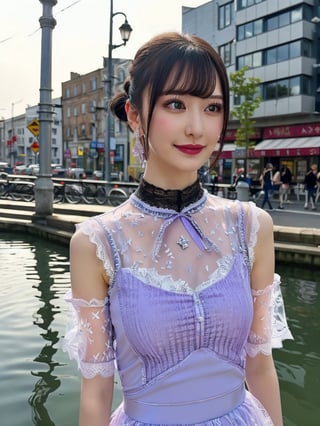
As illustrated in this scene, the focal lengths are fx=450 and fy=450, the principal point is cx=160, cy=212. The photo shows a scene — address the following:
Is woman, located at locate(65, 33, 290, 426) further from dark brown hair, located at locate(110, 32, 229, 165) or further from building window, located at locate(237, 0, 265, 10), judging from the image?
building window, located at locate(237, 0, 265, 10)

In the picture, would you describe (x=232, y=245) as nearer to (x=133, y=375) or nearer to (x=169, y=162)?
(x=169, y=162)

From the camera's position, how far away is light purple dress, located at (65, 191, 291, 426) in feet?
4.00

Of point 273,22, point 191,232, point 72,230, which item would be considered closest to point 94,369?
point 191,232

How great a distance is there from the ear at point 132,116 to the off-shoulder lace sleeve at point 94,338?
0.55m

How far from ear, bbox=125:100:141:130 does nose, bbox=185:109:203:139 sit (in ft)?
0.60

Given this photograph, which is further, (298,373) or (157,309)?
(298,373)

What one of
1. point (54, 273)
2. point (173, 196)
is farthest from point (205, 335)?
point (54, 273)

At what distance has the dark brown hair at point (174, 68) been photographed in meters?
1.27

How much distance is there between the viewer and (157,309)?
1.21 meters

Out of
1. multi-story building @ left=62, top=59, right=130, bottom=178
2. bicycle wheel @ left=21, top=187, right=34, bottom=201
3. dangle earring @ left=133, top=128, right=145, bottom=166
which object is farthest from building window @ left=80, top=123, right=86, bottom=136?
dangle earring @ left=133, top=128, right=145, bottom=166

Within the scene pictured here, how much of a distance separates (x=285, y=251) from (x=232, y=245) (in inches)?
272

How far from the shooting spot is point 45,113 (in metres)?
11.3

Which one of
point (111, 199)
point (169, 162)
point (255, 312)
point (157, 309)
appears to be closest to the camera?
point (157, 309)

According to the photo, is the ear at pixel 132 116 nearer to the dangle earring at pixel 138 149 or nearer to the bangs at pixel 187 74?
the dangle earring at pixel 138 149
